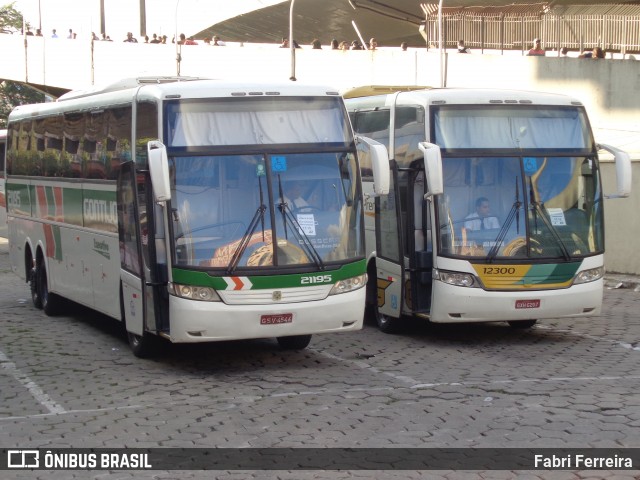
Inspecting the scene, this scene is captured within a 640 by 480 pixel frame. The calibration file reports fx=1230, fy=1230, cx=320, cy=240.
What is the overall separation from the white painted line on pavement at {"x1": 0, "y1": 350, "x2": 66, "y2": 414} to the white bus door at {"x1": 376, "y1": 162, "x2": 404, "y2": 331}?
4.62 m

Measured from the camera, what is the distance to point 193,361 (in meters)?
13.3

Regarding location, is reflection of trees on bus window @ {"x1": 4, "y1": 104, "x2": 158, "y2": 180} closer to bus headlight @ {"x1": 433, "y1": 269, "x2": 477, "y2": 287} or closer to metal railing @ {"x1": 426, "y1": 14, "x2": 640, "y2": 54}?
bus headlight @ {"x1": 433, "y1": 269, "x2": 477, "y2": 287}

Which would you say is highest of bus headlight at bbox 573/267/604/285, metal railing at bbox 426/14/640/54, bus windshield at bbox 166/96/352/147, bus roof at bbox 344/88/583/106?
metal railing at bbox 426/14/640/54

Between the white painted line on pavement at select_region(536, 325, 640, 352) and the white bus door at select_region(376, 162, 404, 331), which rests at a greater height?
the white bus door at select_region(376, 162, 404, 331)

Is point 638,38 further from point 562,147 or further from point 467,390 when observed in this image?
point 467,390

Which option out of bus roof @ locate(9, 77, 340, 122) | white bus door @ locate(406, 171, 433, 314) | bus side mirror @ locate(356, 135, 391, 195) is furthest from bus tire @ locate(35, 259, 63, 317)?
bus side mirror @ locate(356, 135, 391, 195)

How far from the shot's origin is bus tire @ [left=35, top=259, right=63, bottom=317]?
17688 mm

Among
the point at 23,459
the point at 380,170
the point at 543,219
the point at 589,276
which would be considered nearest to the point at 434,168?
the point at 380,170

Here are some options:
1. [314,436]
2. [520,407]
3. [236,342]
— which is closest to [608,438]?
[520,407]

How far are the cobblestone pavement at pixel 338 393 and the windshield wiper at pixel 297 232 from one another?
45.5 inches

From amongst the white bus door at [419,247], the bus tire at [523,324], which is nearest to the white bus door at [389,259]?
the white bus door at [419,247]

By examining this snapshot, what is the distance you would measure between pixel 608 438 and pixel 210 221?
15.4 feet

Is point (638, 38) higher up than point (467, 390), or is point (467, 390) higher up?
point (638, 38)

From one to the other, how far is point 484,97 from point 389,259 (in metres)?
2.32
